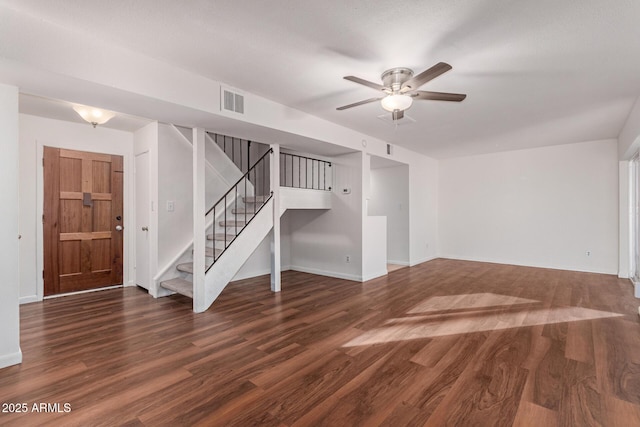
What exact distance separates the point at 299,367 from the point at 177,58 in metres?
2.82

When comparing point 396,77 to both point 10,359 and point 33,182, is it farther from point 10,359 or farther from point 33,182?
point 33,182

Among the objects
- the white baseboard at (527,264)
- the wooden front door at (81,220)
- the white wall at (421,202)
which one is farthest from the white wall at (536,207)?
the wooden front door at (81,220)

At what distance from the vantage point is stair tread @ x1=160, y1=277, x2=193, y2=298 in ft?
12.9

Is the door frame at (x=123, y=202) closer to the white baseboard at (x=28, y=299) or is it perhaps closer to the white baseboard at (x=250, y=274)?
the white baseboard at (x=28, y=299)

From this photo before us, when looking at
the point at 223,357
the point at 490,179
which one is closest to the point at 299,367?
the point at 223,357

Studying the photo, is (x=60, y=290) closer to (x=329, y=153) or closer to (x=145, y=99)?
(x=145, y=99)

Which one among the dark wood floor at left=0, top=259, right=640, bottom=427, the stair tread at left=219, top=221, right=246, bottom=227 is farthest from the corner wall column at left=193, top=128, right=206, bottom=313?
the stair tread at left=219, top=221, right=246, bottom=227

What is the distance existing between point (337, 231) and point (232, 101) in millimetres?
3099

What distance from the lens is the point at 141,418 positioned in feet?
5.92

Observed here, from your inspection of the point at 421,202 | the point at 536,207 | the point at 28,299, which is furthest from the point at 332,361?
the point at 536,207

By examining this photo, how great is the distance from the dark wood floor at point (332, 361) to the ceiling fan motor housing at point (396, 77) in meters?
2.40

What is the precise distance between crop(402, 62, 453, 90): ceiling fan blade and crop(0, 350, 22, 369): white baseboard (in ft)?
12.8

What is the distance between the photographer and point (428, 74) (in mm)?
2430

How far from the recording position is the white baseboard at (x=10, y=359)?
239 cm
